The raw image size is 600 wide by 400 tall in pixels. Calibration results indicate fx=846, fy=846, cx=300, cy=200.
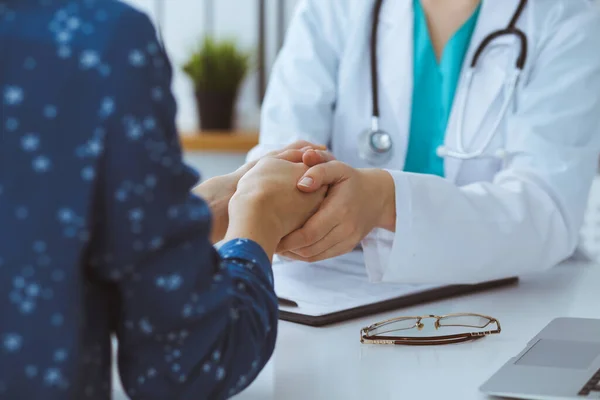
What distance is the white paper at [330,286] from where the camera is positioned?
3.27 ft

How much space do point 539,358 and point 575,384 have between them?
0.09 m

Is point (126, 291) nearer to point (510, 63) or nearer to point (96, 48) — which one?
point (96, 48)

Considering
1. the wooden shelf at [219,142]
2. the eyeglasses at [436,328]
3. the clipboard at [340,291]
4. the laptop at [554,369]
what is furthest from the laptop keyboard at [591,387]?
the wooden shelf at [219,142]

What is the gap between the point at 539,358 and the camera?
782 millimetres

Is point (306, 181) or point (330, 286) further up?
point (306, 181)

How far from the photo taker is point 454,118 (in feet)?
4.58

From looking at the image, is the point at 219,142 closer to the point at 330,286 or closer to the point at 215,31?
the point at 215,31

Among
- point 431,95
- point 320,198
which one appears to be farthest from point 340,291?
point 431,95

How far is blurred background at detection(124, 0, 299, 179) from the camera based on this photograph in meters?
2.69

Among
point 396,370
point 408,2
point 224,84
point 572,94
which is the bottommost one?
point 224,84

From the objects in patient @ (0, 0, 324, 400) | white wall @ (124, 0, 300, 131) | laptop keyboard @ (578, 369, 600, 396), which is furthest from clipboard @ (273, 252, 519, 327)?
white wall @ (124, 0, 300, 131)

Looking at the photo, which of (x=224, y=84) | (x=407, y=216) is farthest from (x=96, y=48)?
(x=224, y=84)

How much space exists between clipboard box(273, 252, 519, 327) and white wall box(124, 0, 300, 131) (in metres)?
1.66

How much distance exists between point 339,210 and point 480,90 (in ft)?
1.63
